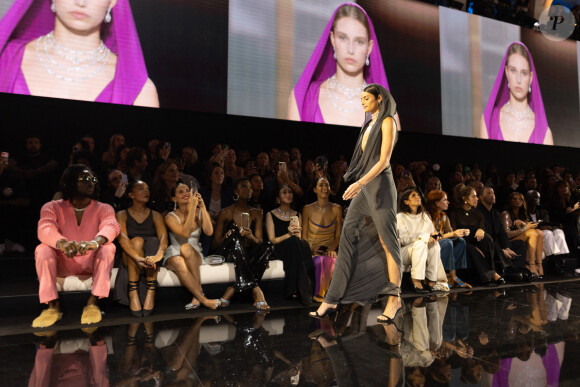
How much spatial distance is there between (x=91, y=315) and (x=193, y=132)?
300 centimetres

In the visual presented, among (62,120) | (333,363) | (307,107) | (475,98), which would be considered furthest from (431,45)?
(333,363)

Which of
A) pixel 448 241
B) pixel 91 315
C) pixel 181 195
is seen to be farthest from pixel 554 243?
pixel 91 315

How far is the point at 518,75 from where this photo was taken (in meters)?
6.50

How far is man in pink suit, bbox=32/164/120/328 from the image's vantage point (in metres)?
2.56

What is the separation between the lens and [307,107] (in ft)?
16.8

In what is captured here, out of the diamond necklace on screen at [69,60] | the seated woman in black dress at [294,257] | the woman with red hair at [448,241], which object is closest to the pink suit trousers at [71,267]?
the seated woman in black dress at [294,257]

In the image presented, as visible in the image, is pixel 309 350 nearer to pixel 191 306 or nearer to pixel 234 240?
pixel 191 306

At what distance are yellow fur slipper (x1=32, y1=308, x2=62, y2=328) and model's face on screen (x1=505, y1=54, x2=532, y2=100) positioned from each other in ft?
21.1

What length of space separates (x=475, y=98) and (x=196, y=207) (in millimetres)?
4653

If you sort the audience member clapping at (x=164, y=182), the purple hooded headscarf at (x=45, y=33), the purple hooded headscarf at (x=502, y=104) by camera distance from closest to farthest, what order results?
the audience member clapping at (x=164, y=182), the purple hooded headscarf at (x=45, y=33), the purple hooded headscarf at (x=502, y=104)

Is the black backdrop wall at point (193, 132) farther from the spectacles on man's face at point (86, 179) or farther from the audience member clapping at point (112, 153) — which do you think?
the spectacles on man's face at point (86, 179)

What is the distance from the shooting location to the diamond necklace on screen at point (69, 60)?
156 inches

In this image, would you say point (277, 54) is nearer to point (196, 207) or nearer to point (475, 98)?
point (196, 207)

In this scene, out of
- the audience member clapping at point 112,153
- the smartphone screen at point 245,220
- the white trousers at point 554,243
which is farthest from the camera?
the white trousers at point 554,243
